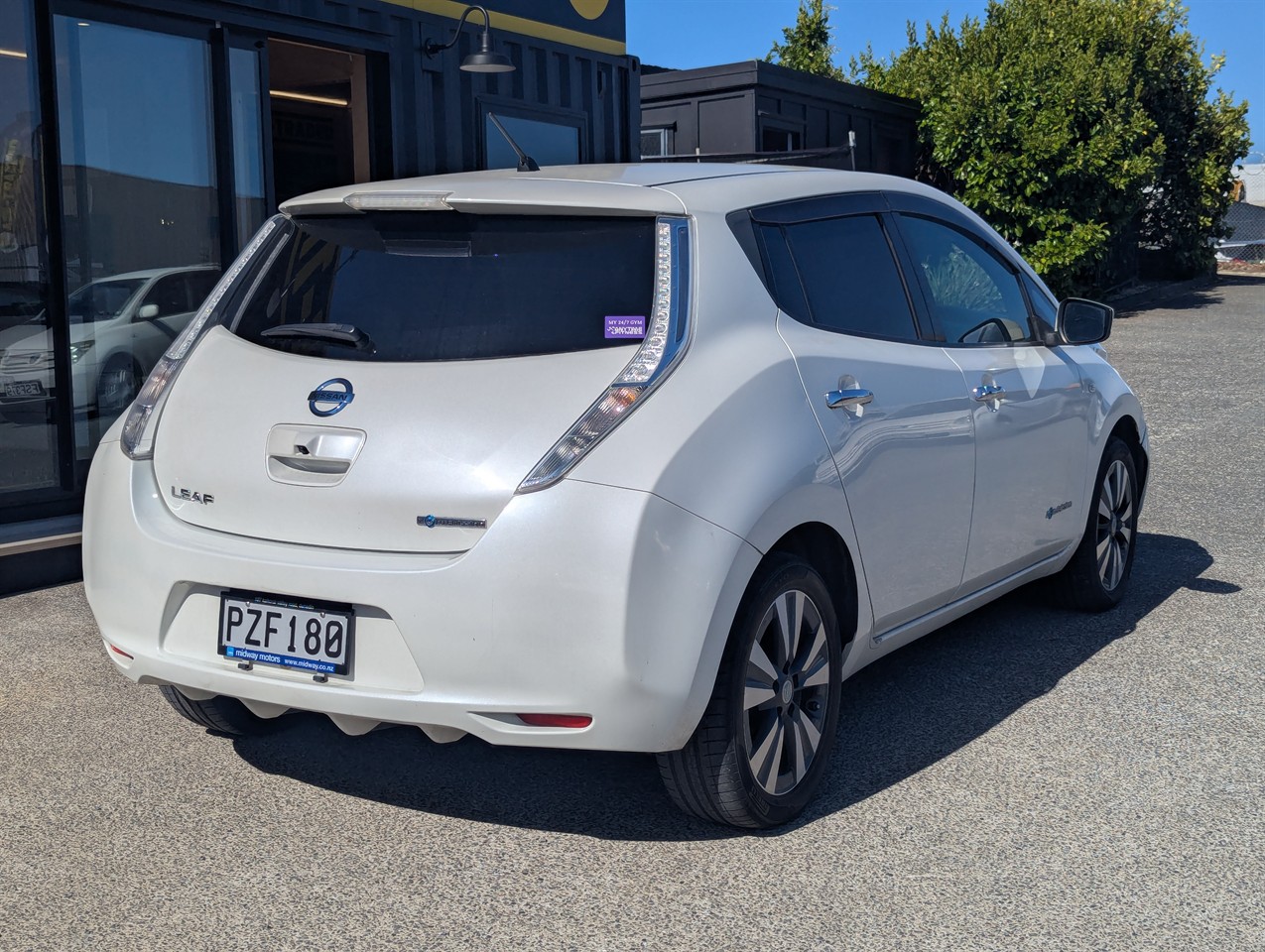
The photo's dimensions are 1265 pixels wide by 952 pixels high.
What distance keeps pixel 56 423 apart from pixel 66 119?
5.25 feet

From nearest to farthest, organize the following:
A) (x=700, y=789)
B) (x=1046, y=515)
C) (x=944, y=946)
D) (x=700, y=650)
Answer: (x=944, y=946) → (x=700, y=650) → (x=700, y=789) → (x=1046, y=515)

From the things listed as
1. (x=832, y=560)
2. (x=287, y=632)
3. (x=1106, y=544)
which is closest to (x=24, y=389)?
(x=287, y=632)

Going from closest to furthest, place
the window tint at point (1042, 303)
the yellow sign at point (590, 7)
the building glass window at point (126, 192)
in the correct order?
1. the window tint at point (1042, 303)
2. the building glass window at point (126, 192)
3. the yellow sign at point (590, 7)

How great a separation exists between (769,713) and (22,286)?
5.15m

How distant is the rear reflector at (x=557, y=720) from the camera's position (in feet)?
10.5

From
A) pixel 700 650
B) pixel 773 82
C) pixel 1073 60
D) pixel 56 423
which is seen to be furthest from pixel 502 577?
pixel 1073 60

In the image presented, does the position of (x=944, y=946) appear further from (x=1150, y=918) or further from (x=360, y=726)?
(x=360, y=726)

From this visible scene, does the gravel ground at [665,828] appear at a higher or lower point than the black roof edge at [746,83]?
lower

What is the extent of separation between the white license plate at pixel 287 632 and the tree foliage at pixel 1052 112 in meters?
18.6

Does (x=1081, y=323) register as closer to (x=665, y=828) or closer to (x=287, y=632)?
(x=665, y=828)

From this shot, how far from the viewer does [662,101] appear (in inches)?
819

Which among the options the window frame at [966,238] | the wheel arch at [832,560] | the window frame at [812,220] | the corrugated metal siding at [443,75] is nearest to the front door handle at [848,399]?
the window frame at [812,220]

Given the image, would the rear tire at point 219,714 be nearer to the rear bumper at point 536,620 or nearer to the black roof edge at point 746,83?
the rear bumper at point 536,620

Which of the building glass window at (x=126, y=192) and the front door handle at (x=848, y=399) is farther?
the building glass window at (x=126, y=192)
